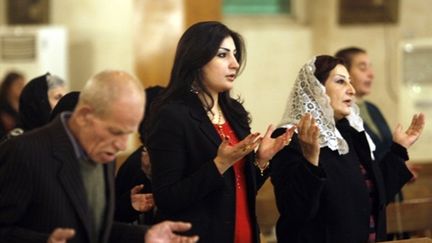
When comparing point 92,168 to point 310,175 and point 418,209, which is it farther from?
point 418,209

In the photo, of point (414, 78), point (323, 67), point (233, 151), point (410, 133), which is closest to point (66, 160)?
point (233, 151)

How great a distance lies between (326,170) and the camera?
11.6 feet

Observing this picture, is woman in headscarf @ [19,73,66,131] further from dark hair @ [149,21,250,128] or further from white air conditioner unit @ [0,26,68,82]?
white air conditioner unit @ [0,26,68,82]

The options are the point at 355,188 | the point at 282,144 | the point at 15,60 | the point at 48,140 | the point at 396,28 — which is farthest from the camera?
the point at 396,28

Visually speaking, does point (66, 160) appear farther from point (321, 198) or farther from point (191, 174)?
point (321, 198)

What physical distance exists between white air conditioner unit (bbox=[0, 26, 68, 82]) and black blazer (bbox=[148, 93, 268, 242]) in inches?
163

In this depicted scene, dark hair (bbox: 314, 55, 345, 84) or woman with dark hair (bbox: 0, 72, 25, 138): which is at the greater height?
dark hair (bbox: 314, 55, 345, 84)

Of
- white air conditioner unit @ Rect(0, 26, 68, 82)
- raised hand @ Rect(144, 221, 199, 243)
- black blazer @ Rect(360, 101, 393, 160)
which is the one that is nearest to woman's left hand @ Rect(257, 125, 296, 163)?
raised hand @ Rect(144, 221, 199, 243)

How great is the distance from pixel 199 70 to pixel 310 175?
1.90 feet

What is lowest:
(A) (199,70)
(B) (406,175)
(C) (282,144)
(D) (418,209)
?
(D) (418,209)

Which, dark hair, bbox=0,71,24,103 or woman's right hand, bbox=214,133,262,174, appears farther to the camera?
dark hair, bbox=0,71,24,103

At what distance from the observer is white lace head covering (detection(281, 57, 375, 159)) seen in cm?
359

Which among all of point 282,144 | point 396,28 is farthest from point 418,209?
point 396,28

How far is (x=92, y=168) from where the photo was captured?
2.59 metres
